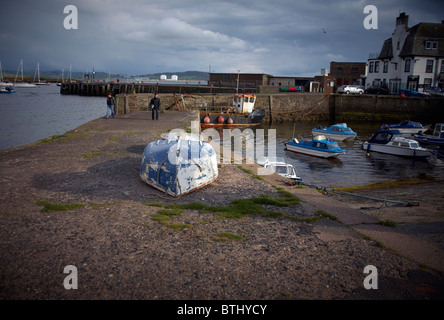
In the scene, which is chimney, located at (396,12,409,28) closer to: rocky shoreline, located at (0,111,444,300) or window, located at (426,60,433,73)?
window, located at (426,60,433,73)

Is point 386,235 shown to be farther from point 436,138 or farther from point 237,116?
point 237,116

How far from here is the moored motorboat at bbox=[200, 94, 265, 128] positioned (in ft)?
112

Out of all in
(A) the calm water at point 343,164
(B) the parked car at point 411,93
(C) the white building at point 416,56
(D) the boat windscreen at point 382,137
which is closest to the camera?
(A) the calm water at point 343,164

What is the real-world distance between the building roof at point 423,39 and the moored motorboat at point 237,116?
93.4ft

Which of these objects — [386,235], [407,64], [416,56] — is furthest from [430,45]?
[386,235]

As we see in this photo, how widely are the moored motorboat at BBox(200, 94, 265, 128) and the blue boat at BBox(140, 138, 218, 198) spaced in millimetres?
24724

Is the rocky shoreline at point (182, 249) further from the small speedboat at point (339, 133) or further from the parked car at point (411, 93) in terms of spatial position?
the parked car at point (411, 93)

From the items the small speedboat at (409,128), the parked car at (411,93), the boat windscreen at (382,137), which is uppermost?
the parked car at (411,93)

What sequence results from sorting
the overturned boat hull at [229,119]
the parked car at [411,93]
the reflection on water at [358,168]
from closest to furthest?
the reflection on water at [358,168] → the overturned boat hull at [229,119] → the parked car at [411,93]

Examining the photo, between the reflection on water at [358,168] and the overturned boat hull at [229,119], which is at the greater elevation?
the overturned boat hull at [229,119]

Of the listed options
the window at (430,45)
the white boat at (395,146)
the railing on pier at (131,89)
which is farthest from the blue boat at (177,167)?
the window at (430,45)

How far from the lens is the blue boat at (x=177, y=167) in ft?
26.7

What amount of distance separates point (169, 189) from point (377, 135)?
2299 cm

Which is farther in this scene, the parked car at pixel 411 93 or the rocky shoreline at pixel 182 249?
the parked car at pixel 411 93
